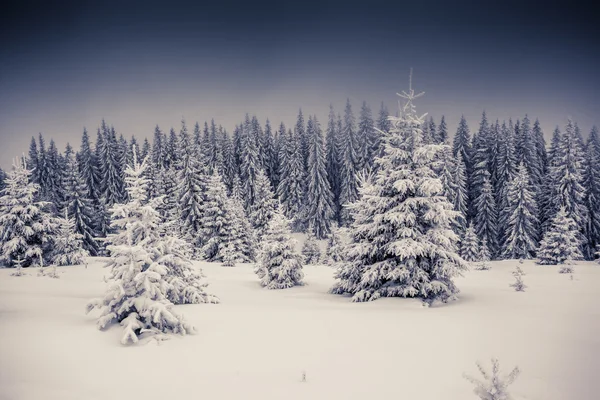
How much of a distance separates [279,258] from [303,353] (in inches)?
484

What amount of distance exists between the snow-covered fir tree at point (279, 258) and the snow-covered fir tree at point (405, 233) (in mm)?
4732

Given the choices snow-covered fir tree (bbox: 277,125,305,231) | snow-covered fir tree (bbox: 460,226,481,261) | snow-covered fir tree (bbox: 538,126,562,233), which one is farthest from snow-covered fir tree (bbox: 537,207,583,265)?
snow-covered fir tree (bbox: 277,125,305,231)

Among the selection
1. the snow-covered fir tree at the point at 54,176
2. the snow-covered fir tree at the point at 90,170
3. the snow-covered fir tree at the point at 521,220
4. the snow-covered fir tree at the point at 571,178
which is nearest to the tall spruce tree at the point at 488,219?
the snow-covered fir tree at the point at 521,220

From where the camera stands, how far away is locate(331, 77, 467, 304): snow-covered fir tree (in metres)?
12.4

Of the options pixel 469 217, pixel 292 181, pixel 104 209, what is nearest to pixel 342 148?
pixel 292 181

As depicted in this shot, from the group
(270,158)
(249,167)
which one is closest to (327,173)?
(249,167)

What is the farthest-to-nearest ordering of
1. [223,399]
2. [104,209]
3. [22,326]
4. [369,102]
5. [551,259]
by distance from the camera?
[369,102] < [104,209] < [551,259] < [22,326] < [223,399]

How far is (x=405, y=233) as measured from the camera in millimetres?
12617

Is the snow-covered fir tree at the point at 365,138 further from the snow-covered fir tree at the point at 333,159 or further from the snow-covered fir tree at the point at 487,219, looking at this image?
the snow-covered fir tree at the point at 487,219

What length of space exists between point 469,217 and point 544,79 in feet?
167

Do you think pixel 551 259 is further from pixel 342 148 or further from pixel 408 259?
pixel 342 148

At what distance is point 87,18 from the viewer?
10312 mm

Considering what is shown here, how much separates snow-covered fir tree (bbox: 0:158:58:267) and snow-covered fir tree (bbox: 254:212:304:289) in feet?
39.1

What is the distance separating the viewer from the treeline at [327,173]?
45.5 metres
